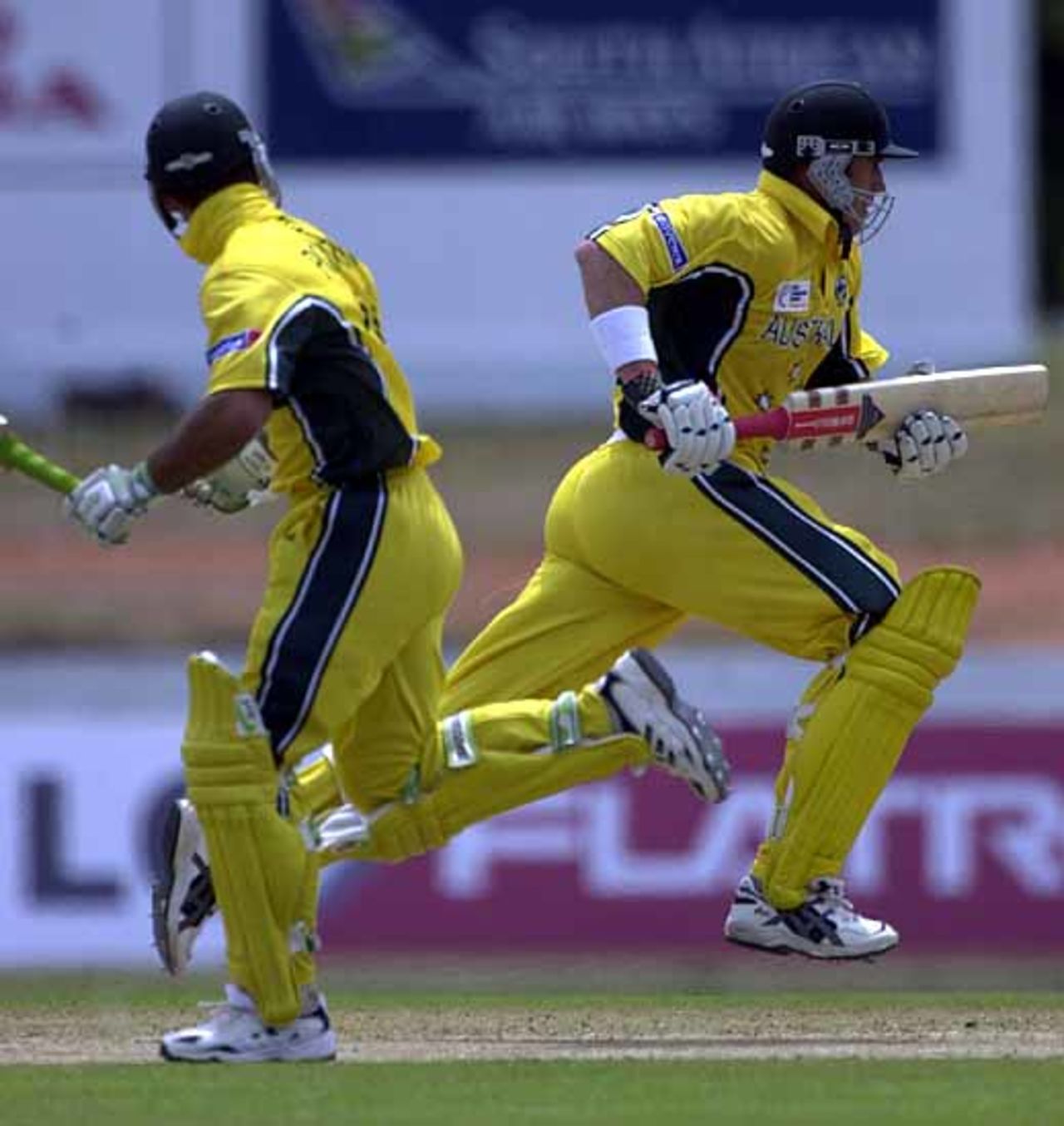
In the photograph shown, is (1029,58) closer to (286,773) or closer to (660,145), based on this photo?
(660,145)

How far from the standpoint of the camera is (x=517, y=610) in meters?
6.76

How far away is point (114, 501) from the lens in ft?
19.1

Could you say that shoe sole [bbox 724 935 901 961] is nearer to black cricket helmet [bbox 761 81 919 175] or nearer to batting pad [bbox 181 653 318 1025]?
batting pad [bbox 181 653 318 1025]

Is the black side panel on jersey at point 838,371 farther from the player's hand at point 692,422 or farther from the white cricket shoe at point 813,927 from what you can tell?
the white cricket shoe at point 813,927

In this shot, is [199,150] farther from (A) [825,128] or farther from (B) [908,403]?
(B) [908,403]

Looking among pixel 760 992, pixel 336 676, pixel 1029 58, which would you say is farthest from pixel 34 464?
pixel 1029 58

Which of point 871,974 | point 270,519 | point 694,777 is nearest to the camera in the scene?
point 694,777

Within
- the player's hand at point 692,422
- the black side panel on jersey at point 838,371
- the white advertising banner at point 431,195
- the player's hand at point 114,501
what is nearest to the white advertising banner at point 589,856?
the black side panel on jersey at point 838,371

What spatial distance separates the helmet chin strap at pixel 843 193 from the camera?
6.61 m

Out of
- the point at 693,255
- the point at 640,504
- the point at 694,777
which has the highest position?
the point at 693,255

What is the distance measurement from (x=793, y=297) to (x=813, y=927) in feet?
4.10

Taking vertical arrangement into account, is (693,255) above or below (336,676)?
above

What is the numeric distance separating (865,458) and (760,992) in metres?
11.8

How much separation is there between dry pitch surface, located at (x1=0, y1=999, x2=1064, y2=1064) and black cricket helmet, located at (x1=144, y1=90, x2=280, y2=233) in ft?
5.29
